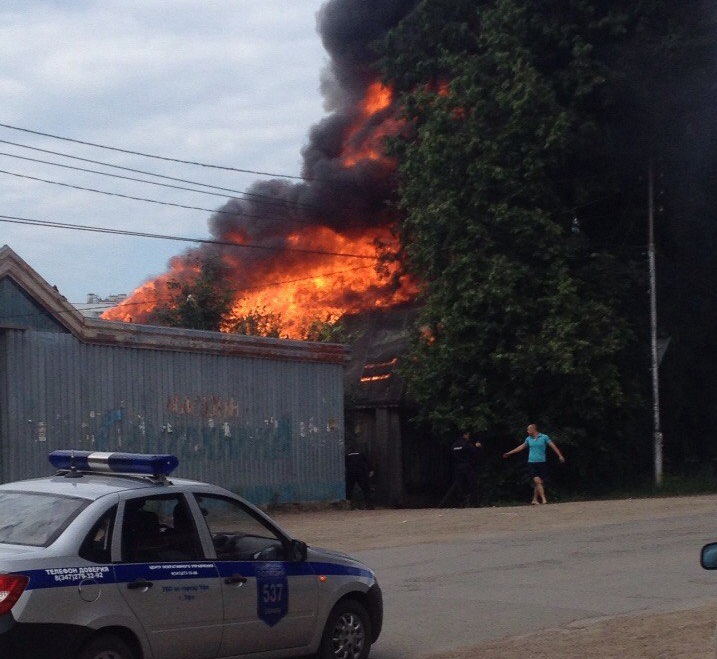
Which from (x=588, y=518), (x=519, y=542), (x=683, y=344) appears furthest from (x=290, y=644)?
(x=683, y=344)

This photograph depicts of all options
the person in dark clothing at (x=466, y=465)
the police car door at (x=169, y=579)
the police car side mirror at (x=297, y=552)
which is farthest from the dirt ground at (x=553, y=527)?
the person in dark clothing at (x=466, y=465)

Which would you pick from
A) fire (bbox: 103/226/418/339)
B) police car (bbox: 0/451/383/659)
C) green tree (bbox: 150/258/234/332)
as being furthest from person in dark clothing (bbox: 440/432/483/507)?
police car (bbox: 0/451/383/659)

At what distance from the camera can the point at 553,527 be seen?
1791 cm

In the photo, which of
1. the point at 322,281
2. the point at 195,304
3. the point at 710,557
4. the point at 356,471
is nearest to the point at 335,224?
the point at 322,281

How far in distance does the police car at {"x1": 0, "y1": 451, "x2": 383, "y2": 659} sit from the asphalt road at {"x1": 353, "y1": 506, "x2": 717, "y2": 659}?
1.33 meters

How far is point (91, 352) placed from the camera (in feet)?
67.5

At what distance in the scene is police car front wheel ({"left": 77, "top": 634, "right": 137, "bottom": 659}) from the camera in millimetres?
6504

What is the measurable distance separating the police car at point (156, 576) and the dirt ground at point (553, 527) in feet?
4.57

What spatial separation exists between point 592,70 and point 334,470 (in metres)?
11.5

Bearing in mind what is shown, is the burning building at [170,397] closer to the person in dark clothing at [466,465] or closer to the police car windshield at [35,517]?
the person in dark clothing at [466,465]

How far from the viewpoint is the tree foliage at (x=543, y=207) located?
26531mm

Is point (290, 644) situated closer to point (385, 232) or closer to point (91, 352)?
point (91, 352)

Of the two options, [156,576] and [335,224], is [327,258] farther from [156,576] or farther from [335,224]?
[156,576]

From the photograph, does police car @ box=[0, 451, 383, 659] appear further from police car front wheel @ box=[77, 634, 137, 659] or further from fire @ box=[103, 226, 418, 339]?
fire @ box=[103, 226, 418, 339]
